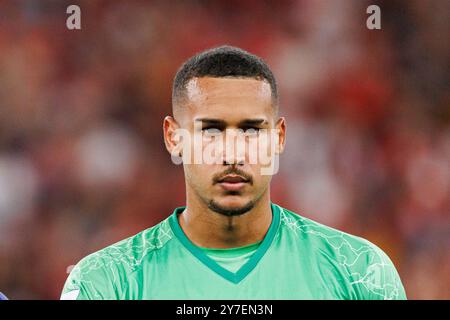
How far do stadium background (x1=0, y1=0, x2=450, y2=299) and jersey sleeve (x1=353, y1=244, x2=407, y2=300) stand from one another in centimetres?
138

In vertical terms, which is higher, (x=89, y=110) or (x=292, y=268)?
(x=89, y=110)

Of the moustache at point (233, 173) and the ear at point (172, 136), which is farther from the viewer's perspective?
the ear at point (172, 136)

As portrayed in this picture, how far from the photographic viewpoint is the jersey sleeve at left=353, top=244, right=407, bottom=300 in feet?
9.29

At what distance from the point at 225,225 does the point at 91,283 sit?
0.56m

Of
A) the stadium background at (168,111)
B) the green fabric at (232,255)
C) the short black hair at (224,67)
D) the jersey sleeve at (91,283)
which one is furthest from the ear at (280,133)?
the stadium background at (168,111)

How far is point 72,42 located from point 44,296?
1510 mm

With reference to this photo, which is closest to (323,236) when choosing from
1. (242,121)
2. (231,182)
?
(231,182)

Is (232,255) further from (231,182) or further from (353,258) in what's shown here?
(353,258)

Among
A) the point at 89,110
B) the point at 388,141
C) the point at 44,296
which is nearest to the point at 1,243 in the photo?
the point at 44,296

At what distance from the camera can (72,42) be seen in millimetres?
4391

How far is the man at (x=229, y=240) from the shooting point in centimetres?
273

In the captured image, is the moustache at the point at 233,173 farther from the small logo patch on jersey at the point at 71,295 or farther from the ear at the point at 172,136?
the small logo patch on jersey at the point at 71,295

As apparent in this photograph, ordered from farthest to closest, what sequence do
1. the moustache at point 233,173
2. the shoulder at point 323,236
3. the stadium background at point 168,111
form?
the stadium background at point 168,111 → the shoulder at point 323,236 → the moustache at point 233,173
